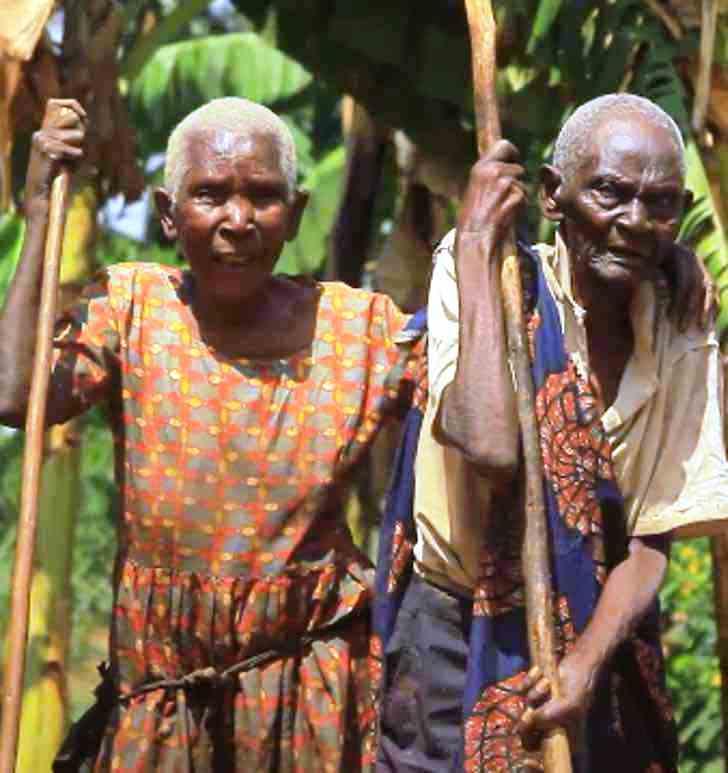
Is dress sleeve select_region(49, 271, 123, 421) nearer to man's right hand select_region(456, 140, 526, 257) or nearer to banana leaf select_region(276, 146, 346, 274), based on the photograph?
man's right hand select_region(456, 140, 526, 257)

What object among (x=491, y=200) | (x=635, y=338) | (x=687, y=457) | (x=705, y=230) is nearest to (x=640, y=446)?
(x=687, y=457)

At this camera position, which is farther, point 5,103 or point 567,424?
point 5,103

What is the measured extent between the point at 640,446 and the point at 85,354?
1.04m

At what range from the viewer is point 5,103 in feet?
19.5

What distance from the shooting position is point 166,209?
4.62 meters

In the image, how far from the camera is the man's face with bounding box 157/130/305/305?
452 cm

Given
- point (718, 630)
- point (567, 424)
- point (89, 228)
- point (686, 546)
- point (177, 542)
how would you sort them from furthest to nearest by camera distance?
point (686, 546), point (89, 228), point (718, 630), point (177, 542), point (567, 424)

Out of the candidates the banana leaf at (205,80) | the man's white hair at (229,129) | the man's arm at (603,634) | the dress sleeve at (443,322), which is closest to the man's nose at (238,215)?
the man's white hair at (229,129)

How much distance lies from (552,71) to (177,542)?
357 cm

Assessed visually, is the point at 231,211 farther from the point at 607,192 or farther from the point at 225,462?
the point at 607,192

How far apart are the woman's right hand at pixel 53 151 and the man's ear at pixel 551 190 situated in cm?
87

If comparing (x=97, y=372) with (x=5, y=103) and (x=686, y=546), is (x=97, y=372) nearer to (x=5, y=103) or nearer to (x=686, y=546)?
(x=5, y=103)

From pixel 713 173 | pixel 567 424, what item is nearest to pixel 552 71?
pixel 713 173

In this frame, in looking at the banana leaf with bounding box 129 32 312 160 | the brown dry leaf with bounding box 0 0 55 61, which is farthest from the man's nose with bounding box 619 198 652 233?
the banana leaf with bounding box 129 32 312 160
